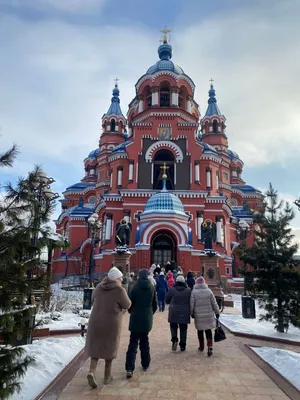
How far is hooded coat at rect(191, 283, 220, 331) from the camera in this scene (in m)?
5.89

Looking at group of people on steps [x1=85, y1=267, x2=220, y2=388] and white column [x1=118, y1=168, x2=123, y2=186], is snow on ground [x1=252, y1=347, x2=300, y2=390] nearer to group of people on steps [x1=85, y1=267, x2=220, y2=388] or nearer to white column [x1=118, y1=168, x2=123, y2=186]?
group of people on steps [x1=85, y1=267, x2=220, y2=388]

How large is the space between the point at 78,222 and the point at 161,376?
91.6 ft

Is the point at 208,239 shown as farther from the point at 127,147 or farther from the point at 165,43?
the point at 165,43

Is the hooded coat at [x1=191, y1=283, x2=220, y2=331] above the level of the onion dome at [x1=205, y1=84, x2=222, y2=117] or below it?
below

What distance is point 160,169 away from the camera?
91.0ft

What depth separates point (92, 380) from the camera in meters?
4.12

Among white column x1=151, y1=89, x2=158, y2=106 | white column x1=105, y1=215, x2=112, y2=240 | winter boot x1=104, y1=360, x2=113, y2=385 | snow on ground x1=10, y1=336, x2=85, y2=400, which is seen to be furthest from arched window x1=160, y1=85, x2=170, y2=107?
winter boot x1=104, y1=360, x2=113, y2=385

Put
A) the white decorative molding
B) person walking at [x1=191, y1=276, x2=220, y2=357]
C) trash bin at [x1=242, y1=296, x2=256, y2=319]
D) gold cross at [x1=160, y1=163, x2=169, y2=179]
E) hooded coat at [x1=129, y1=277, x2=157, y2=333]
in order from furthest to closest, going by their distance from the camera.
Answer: the white decorative molding < gold cross at [x1=160, y1=163, x2=169, y2=179] < trash bin at [x1=242, y1=296, x2=256, y2=319] < person walking at [x1=191, y1=276, x2=220, y2=357] < hooded coat at [x1=129, y1=277, x2=157, y2=333]

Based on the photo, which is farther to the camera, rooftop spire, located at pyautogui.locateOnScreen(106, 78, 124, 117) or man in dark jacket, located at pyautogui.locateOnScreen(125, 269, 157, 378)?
rooftop spire, located at pyautogui.locateOnScreen(106, 78, 124, 117)

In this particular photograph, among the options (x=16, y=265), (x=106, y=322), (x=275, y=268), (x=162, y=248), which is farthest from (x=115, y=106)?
(x=16, y=265)

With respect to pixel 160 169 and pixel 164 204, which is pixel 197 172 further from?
pixel 164 204

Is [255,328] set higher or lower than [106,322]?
lower

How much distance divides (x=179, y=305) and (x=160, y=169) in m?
22.1

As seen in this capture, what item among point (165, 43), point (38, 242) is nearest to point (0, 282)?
point (38, 242)
